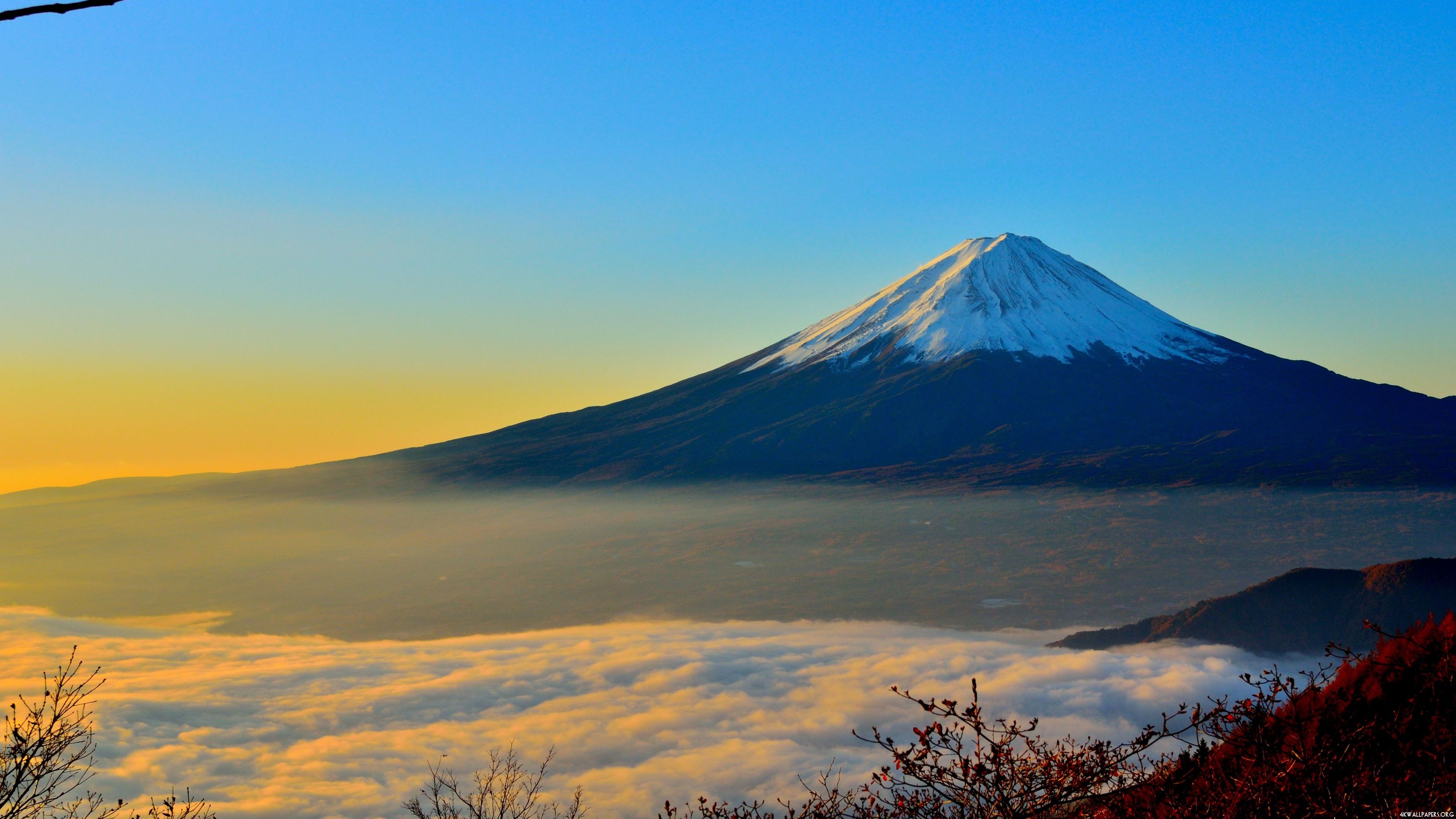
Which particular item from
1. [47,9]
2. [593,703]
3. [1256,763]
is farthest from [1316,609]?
[47,9]

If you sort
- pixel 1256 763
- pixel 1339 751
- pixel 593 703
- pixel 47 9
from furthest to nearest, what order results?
pixel 593 703 < pixel 1339 751 < pixel 1256 763 < pixel 47 9

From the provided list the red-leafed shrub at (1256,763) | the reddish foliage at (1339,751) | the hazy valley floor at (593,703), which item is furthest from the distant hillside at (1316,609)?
the red-leafed shrub at (1256,763)

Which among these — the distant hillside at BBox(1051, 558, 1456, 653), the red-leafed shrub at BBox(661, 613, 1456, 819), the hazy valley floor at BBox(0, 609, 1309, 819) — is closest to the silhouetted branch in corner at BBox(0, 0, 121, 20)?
the red-leafed shrub at BBox(661, 613, 1456, 819)

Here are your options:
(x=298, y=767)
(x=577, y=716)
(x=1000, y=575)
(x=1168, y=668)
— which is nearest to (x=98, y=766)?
(x=298, y=767)

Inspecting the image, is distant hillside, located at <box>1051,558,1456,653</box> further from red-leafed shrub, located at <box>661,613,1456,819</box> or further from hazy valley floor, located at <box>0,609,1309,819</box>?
red-leafed shrub, located at <box>661,613,1456,819</box>

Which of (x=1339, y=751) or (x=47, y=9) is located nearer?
(x=47, y=9)

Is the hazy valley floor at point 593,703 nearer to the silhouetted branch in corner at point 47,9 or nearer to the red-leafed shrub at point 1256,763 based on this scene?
the red-leafed shrub at point 1256,763

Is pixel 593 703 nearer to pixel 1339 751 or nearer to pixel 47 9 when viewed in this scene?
pixel 1339 751

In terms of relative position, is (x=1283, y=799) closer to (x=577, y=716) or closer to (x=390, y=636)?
(x=577, y=716)

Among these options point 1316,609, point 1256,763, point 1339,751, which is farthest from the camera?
point 1316,609
